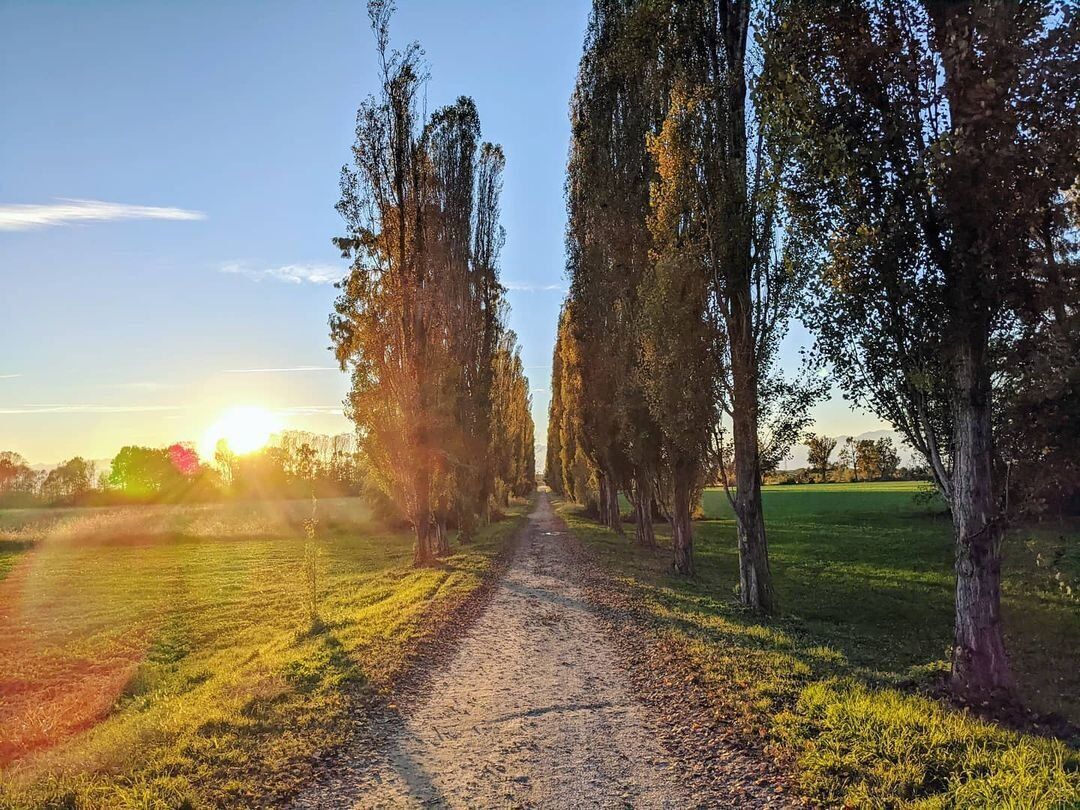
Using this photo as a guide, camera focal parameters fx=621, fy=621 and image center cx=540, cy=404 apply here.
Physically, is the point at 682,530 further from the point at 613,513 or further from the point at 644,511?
the point at 613,513

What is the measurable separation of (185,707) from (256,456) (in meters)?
82.6

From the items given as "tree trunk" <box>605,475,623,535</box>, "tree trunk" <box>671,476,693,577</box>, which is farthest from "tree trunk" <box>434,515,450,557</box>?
"tree trunk" <box>605,475,623,535</box>

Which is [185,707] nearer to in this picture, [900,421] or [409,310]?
[900,421]

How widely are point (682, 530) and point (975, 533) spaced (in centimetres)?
1120

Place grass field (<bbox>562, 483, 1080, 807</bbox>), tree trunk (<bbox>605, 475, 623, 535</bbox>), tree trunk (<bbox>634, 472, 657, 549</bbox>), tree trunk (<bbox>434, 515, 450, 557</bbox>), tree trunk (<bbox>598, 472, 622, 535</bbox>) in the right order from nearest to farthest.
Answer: grass field (<bbox>562, 483, 1080, 807</bbox>), tree trunk (<bbox>434, 515, 450, 557</bbox>), tree trunk (<bbox>634, 472, 657, 549</bbox>), tree trunk (<bbox>598, 472, 622, 535</bbox>), tree trunk (<bbox>605, 475, 623, 535</bbox>)

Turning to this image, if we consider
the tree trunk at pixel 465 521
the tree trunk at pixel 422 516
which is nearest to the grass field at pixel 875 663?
the tree trunk at pixel 422 516

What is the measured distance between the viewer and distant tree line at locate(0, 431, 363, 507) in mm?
76188

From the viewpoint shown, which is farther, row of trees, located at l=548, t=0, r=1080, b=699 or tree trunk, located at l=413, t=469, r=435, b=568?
tree trunk, located at l=413, t=469, r=435, b=568

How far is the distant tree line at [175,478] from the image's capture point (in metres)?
76.2

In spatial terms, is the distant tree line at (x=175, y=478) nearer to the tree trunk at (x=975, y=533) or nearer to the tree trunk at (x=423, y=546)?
the tree trunk at (x=423, y=546)

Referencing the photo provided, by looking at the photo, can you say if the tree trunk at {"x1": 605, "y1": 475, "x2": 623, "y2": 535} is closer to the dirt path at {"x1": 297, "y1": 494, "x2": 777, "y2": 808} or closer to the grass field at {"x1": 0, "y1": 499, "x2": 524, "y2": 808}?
the grass field at {"x1": 0, "y1": 499, "x2": 524, "y2": 808}

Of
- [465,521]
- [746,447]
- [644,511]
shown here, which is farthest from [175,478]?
[746,447]

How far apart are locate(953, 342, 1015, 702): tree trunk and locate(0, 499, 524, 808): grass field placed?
689 centimetres

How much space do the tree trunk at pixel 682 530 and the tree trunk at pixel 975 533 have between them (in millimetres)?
10707
